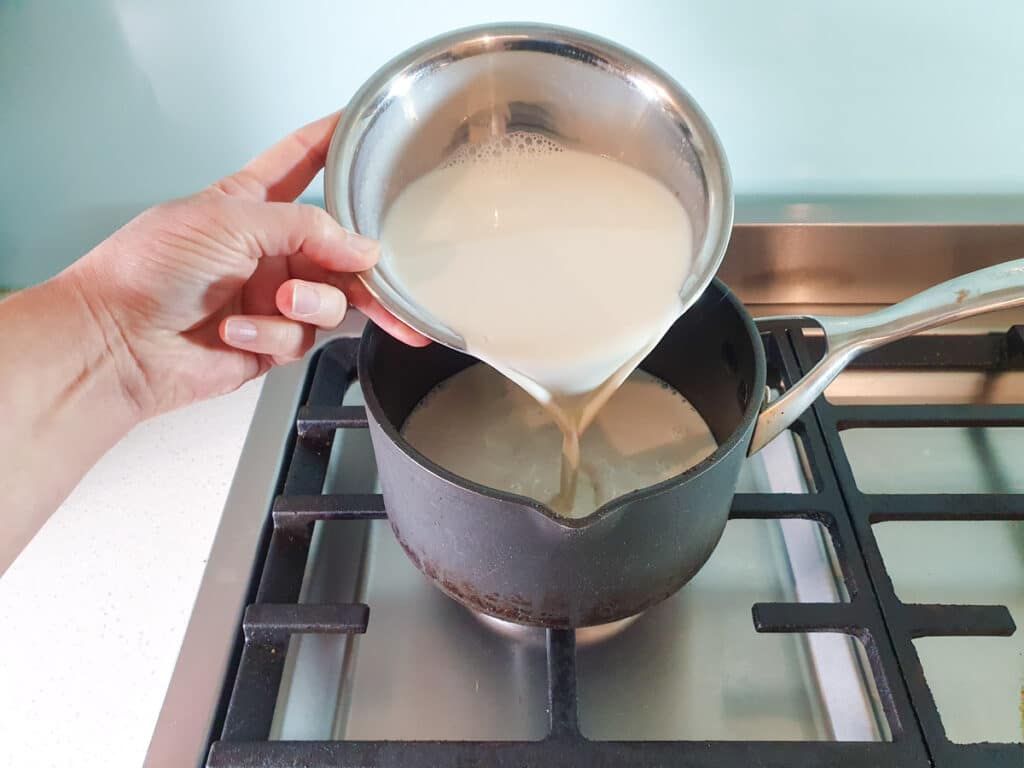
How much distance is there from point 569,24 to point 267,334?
0.35m

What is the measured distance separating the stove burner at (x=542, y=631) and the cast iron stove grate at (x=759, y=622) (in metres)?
0.05

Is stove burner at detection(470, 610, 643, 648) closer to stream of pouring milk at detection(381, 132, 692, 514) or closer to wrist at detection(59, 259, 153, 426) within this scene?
stream of pouring milk at detection(381, 132, 692, 514)

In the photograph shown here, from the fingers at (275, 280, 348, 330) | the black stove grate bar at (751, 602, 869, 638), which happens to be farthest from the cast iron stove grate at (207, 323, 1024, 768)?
the fingers at (275, 280, 348, 330)

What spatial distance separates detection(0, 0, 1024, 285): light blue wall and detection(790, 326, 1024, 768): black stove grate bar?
15 centimetres

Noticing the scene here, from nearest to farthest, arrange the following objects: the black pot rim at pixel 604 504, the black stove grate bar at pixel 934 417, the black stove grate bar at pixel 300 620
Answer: the black pot rim at pixel 604 504 → the black stove grate bar at pixel 300 620 → the black stove grate bar at pixel 934 417

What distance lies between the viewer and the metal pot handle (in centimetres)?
55

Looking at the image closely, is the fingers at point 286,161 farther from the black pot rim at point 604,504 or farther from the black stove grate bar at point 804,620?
the black stove grate bar at point 804,620

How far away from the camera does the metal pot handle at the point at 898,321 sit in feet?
1.80

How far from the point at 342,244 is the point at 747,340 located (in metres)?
0.28

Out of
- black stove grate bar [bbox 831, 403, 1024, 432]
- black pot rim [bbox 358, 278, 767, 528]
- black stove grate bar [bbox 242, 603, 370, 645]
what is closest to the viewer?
black pot rim [bbox 358, 278, 767, 528]

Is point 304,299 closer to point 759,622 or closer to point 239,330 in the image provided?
point 239,330

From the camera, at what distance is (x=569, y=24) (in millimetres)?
701

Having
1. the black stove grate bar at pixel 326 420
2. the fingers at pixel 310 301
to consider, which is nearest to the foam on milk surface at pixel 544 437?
the black stove grate bar at pixel 326 420

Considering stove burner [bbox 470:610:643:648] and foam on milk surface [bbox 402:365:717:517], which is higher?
foam on milk surface [bbox 402:365:717:517]
